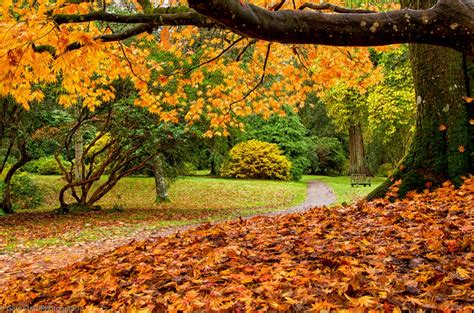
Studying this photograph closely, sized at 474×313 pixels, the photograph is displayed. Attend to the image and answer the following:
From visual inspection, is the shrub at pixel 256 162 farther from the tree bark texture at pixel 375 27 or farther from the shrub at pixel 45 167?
the tree bark texture at pixel 375 27

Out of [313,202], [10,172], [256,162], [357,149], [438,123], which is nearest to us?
[438,123]

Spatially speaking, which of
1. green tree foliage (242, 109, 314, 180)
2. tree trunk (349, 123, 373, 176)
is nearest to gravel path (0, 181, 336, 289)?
green tree foliage (242, 109, 314, 180)

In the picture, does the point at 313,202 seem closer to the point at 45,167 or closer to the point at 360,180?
the point at 360,180

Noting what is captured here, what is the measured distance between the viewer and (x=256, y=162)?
29.8 metres

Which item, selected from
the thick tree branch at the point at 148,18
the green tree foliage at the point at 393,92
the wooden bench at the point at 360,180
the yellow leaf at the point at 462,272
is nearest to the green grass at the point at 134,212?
the wooden bench at the point at 360,180

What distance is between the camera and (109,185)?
14.4 meters

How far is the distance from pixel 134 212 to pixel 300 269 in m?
11.6

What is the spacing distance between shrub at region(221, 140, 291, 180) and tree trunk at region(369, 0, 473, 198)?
2278 cm

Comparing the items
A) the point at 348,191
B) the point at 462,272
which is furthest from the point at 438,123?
the point at 348,191

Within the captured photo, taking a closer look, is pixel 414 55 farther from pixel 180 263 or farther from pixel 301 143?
pixel 301 143

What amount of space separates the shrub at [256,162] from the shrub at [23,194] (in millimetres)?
14660

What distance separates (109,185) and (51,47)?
992 centimetres

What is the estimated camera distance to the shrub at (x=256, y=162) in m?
29.7

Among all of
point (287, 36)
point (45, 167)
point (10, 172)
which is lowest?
point (10, 172)
